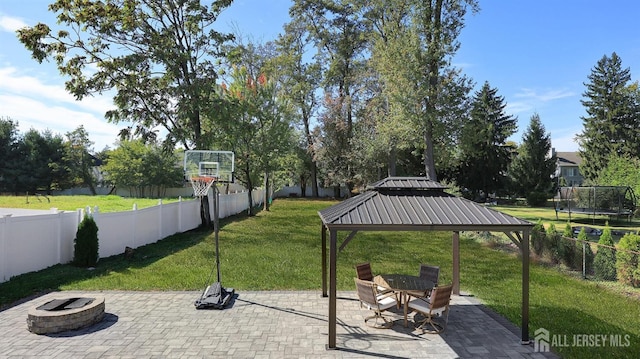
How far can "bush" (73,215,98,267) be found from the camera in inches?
425

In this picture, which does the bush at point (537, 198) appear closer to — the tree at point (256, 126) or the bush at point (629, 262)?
the tree at point (256, 126)

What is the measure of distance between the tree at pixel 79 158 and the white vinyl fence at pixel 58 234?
38.2 metres

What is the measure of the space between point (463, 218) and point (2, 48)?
18.0 metres

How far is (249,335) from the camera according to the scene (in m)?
6.40

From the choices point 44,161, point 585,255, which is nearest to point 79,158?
point 44,161

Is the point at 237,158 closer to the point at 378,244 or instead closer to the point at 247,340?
the point at 378,244

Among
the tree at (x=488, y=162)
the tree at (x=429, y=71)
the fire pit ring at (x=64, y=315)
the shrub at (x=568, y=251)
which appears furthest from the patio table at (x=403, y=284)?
the tree at (x=488, y=162)

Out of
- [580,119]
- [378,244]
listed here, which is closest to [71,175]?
[378,244]

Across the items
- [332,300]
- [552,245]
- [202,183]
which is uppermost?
[202,183]

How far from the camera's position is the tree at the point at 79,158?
4625 centimetres

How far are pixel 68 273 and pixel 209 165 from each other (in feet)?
15.4

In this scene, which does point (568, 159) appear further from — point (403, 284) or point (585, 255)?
point (403, 284)

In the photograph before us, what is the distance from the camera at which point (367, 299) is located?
6922 mm

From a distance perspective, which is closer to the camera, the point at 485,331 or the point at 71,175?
the point at 485,331
